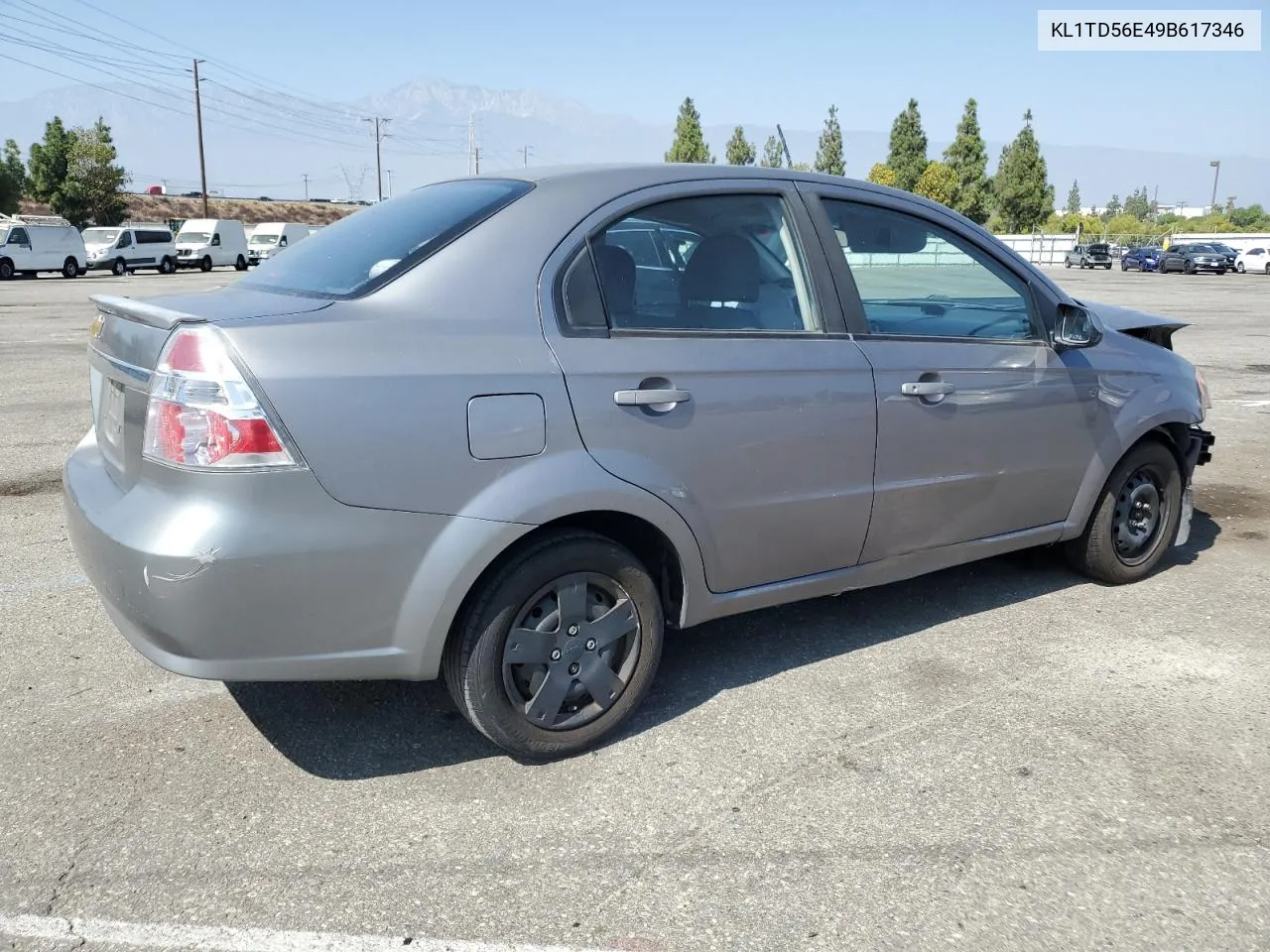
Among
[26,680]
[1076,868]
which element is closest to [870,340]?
[1076,868]

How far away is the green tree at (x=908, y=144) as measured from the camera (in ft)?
219

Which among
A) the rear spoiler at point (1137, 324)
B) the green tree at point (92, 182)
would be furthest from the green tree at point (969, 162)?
the rear spoiler at point (1137, 324)

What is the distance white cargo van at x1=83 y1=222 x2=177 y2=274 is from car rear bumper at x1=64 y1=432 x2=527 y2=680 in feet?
128

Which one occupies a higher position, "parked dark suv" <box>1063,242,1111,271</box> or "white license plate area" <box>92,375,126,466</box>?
"parked dark suv" <box>1063,242,1111,271</box>

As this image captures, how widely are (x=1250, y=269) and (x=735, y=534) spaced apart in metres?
55.4

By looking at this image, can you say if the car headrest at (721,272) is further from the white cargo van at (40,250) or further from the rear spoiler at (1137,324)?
the white cargo van at (40,250)

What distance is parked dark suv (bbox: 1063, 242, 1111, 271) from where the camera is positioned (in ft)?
180

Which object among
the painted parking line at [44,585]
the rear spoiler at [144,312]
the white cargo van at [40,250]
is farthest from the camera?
the white cargo van at [40,250]

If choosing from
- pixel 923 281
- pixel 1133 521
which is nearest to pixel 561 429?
pixel 923 281

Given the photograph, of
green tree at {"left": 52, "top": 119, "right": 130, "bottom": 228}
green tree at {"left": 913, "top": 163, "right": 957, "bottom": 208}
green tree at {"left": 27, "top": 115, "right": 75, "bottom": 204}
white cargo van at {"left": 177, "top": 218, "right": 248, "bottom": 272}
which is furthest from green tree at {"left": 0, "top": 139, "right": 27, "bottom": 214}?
green tree at {"left": 913, "top": 163, "right": 957, "bottom": 208}

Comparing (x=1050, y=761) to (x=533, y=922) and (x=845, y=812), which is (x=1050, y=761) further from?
(x=533, y=922)

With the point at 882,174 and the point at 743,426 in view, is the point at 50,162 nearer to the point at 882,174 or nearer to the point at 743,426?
the point at 882,174

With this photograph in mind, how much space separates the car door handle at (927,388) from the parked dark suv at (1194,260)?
167 feet

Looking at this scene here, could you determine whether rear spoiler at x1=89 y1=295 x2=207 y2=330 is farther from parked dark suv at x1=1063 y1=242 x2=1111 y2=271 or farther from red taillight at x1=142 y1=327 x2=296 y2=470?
parked dark suv at x1=1063 y1=242 x2=1111 y2=271
